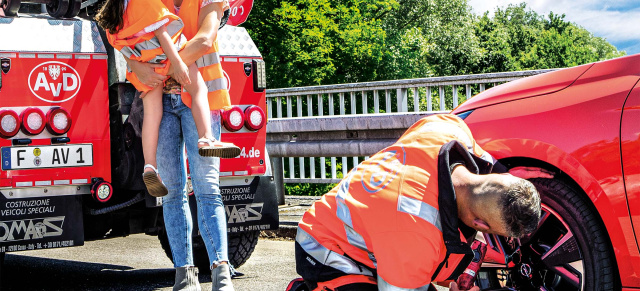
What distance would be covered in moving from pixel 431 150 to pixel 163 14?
2.01 metres

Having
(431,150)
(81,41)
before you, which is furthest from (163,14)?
(431,150)

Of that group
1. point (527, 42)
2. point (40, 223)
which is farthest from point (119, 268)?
point (527, 42)

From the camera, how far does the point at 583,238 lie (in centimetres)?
333

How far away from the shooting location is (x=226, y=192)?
5.49 m

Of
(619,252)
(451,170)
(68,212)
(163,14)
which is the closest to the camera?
(451,170)

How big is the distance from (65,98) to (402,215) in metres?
3.21

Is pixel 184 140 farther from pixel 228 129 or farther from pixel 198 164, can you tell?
pixel 228 129

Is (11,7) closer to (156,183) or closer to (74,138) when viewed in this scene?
(74,138)

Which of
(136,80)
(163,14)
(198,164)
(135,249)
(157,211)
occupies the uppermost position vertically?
(163,14)

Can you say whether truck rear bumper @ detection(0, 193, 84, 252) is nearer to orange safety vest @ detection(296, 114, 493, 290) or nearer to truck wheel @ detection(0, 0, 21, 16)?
truck wheel @ detection(0, 0, 21, 16)

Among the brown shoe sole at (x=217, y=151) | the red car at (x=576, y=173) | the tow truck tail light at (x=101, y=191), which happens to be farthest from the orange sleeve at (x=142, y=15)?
the red car at (x=576, y=173)

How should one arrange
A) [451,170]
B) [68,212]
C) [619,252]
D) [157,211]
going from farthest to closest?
[157,211] → [68,212] → [619,252] → [451,170]

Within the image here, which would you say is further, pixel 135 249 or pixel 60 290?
pixel 135 249

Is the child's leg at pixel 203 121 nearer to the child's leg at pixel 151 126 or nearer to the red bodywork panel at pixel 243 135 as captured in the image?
the child's leg at pixel 151 126
